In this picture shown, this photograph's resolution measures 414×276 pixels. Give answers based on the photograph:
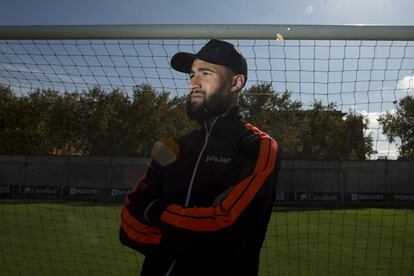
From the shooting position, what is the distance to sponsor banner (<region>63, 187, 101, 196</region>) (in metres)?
25.5

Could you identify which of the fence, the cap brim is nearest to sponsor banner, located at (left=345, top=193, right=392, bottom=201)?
the fence

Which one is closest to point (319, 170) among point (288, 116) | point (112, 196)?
point (112, 196)

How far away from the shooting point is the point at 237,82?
7.97 feet

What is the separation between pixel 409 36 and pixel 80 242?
7.85m

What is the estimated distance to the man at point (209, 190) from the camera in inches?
76.3

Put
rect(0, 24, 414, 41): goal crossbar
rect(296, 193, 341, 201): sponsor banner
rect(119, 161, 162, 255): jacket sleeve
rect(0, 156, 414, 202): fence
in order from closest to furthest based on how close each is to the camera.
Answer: rect(119, 161, 162, 255): jacket sleeve, rect(0, 24, 414, 41): goal crossbar, rect(0, 156, 414, 202): fence, rect(296, 193, 341, 201): sponsor banner

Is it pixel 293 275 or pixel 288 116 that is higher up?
pixel 288 116

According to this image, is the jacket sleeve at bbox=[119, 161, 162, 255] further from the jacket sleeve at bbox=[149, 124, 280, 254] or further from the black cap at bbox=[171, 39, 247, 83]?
the black cap at bbox=[171, 39, 247, 83]

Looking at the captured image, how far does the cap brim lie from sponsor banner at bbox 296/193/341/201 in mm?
23877

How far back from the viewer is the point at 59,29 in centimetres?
386

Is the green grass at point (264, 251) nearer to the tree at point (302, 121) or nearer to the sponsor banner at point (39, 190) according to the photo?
the tree at point (302, 121)

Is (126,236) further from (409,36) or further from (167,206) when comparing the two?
(409,36)

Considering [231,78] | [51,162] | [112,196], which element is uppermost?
[231,78]

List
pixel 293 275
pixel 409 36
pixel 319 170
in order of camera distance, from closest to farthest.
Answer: pixel 409 36
pixel 293 275
pixel 319 170
